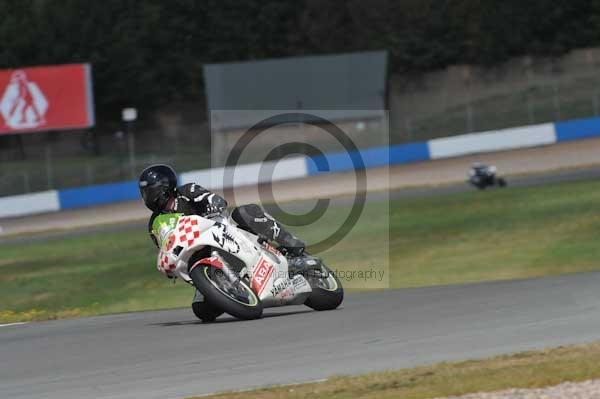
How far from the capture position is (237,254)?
9.84 metres

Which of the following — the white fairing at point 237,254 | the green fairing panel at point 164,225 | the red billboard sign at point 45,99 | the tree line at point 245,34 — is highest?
the tree line at point 245,34

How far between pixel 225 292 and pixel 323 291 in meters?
1.46

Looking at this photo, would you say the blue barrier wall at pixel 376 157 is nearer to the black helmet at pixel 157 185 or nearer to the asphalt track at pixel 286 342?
the asphalt track at pixel 286 342

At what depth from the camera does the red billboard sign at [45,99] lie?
38156mm

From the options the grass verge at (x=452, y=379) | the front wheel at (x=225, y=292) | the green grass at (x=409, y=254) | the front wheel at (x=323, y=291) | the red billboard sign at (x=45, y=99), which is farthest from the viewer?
the red billboard sign at (x=45, y=99)

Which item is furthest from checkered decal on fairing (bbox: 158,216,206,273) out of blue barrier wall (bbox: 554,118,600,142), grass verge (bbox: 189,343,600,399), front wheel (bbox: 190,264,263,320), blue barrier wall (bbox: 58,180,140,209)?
blue barrier wall (bbox: 554,118,600,142)

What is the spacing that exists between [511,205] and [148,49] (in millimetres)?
31967

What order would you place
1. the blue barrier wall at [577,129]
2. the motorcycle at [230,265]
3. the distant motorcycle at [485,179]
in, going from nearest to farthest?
the motorcycle at [230,265] → the distant motorcycle at [485,179] → the blue barrier wall at [577,129]

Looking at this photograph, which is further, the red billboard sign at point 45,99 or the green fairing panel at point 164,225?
the red billboard sign at point 45,99

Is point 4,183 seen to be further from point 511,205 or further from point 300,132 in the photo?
point 511,205

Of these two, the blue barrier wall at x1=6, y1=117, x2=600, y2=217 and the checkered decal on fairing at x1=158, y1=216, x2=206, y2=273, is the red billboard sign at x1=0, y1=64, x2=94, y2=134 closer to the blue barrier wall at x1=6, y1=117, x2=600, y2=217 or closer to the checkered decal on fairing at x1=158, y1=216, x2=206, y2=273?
the blue barrier wall at x1=6, y1=117, x2=600, y2=217

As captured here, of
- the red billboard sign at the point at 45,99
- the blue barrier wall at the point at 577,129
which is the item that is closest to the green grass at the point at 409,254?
the blue barrier wall at the point at 577,129

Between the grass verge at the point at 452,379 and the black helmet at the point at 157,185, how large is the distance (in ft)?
11.3

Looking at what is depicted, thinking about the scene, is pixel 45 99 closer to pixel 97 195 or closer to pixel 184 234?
pixel 97 195
